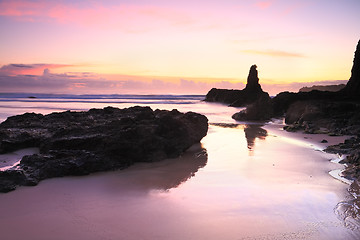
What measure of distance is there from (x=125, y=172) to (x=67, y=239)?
8.97 feet

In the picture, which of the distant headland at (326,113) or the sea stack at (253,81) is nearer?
A: the distant headland at (326,113)

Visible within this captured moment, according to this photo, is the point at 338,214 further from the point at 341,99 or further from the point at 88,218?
the point at 341,99

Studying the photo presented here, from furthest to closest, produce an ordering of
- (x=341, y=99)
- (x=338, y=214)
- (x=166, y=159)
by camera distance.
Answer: (x=341, y=99) < (x=166, y=159) < (x=338, y=214)

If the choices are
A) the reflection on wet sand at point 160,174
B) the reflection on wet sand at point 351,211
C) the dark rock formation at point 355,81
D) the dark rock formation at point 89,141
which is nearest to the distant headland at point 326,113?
the dark rock formation at point 355,81

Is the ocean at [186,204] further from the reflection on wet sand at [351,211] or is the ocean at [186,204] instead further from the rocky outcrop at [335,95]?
the rocky outcrop at [335,95]

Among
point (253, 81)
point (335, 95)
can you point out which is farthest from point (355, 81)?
point (253, 81)

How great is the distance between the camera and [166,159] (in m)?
7.29

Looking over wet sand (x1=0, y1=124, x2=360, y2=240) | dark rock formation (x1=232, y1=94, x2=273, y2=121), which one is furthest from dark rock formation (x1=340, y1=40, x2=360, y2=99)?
wet sand (x1=0, y1=124, x2=360, y2=240)

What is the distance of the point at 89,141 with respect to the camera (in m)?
6.64

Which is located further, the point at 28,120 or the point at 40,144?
the point at 28,120

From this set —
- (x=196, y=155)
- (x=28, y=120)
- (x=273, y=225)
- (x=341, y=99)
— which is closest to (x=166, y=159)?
(x=196, y=155)

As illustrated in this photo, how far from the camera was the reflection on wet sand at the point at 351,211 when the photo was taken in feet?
13.0

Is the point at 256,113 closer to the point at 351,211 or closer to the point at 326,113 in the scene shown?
the point at 326,113

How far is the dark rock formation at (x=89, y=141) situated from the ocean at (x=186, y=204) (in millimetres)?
280
